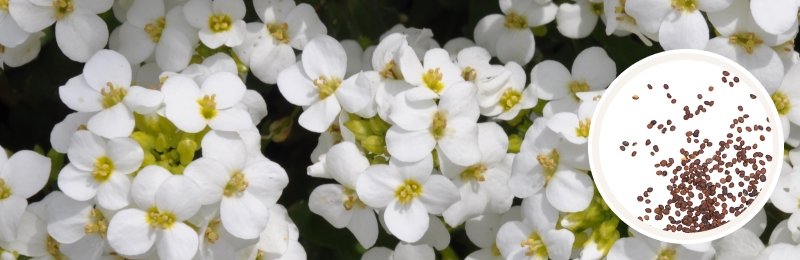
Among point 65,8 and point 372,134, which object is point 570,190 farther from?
point 65,8

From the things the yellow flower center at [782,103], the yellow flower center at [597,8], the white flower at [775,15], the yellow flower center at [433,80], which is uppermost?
the white flower at [775,15]

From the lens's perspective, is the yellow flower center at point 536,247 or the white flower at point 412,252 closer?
the yellow flower center at point 536,247

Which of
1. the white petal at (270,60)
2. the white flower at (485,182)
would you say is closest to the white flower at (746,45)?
the white flower at (485,182)

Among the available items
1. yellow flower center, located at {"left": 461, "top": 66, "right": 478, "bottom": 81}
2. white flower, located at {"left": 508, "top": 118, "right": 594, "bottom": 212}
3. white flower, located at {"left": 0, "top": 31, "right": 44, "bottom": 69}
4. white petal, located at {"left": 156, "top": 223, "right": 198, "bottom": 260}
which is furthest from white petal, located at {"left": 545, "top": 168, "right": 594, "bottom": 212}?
white flower, located at {"left": 0, "top": 31, "right": 44, "bottom": 69}

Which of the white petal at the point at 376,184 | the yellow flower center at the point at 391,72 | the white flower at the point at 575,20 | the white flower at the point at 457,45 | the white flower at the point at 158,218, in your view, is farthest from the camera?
the white flower at the point at 457,45

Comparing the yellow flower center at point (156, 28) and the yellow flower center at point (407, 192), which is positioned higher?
the yellow flower center at point (156, 28)

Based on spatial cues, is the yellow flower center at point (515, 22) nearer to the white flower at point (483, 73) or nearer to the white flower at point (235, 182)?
the white flower at point (483, 73)

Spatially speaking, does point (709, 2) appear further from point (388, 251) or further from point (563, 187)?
point (388, 251)

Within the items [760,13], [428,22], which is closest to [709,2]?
[760,13]

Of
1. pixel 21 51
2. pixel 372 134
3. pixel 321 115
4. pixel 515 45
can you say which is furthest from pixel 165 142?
pixel 515 45

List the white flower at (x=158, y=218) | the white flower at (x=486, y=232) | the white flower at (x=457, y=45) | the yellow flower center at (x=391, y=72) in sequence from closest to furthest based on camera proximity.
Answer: the white flower at (x=158, y=218) < the yellow flower center at (x=391, y=72) < the white flower at (x=486, y=232) < the white flower at (x=457, y=45)
